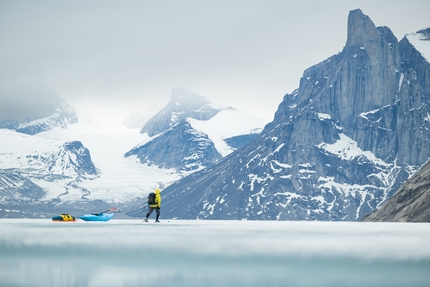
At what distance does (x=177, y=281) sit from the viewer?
29141 mm

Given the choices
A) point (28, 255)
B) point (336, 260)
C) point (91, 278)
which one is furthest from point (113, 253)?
point (336, 260)

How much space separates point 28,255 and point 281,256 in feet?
49.3

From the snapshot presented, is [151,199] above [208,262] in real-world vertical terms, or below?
above

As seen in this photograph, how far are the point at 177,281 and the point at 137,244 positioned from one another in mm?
16428

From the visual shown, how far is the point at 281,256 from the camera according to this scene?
38875mm

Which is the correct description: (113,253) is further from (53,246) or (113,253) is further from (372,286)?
(372,286)

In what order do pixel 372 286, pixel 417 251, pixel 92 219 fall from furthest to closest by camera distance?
pixel 92 219, pixel 417 251, pixel 372 286

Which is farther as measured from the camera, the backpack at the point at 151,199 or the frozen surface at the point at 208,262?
the backpack at the point at 151,199

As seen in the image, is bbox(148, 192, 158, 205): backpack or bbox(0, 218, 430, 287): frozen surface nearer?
bbox(0, 218, 430, 287): frozen surface

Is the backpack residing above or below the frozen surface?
above

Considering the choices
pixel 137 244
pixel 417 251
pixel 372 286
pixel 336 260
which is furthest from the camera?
pixel 137 244

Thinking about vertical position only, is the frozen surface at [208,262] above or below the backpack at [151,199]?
below

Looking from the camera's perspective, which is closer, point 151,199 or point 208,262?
point 208,262

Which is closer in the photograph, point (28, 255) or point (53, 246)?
point (28, 255)
